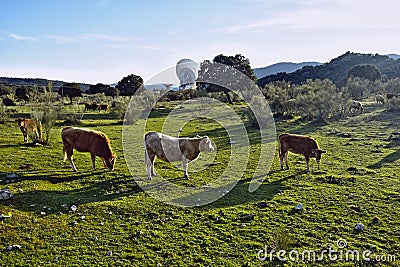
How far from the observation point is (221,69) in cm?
4919

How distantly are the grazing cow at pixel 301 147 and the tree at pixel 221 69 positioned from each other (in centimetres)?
3177

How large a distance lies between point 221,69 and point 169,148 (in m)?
40.0

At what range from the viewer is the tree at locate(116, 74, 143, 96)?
51812 millimetres

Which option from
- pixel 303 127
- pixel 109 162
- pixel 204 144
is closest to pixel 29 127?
pixel 109 162

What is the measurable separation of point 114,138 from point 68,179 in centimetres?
908

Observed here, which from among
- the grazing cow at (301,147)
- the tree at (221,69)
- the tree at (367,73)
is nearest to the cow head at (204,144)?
the grazing cow at (301,147)

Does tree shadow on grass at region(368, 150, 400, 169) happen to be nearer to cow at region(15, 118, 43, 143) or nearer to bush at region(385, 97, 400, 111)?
cow at region(15, 118, 43, 143)

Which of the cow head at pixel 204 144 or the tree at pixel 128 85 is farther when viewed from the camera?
the tree at pixel 128 85

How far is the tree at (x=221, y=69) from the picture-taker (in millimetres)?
46469

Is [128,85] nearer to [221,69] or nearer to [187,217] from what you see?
[221,69]

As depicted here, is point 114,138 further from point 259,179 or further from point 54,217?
point 54,217

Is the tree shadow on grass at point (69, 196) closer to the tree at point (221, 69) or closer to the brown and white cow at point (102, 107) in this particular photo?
the brown and white cow at point (102, 107)

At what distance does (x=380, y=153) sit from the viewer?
16328mm

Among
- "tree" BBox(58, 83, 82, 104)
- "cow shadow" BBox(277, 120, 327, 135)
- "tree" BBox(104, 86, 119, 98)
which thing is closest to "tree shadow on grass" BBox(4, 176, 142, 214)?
"cow shadow" BBox(277, 120, 327, 135)
